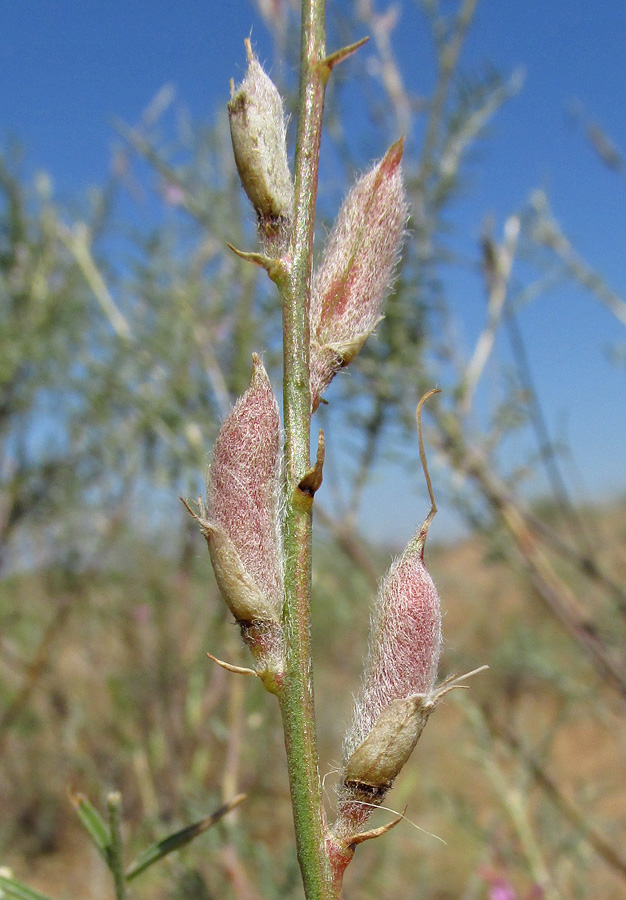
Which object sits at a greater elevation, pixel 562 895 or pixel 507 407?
pixel 507 407

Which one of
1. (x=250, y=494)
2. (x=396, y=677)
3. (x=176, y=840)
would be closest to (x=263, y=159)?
(x=250, y=494)

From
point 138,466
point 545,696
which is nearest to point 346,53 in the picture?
point 138,466

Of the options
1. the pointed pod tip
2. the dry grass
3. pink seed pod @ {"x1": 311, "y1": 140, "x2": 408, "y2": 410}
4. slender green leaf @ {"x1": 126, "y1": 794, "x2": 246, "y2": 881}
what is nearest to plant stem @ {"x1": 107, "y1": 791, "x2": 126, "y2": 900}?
slender green leaf @ {"x1": 126, "y1": 794, "x2": 246, "y2": 881}

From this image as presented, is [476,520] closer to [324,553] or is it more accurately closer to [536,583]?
[536,583]

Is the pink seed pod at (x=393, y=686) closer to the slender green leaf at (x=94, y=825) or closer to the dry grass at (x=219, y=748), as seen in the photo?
the dry grass at (x=219, y=748)

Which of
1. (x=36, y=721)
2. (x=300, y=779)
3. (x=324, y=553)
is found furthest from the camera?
(x=36, y=721)

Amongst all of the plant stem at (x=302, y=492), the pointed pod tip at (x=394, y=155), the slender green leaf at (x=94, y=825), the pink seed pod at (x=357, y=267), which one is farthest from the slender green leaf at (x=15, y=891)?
the pointed pod tip at (x=394, y=155)
